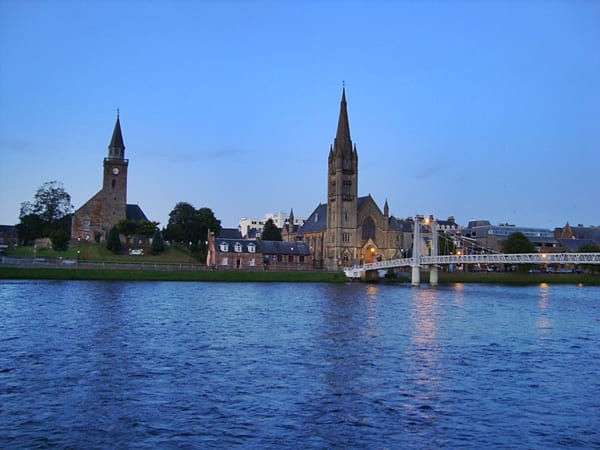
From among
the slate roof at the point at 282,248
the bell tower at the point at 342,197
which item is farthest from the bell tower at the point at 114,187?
the bell tower at the point at 342,197

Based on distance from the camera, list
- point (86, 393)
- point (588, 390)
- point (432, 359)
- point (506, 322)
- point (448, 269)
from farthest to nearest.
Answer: point (448, 269), point (506, 322), point (432, 359), point (588, 390), point (86, 393)

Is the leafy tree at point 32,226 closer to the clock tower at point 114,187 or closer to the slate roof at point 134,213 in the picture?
the clock tower at point 114,187

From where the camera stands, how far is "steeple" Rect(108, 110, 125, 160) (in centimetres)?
11582

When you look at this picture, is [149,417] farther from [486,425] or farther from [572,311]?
[572,311]

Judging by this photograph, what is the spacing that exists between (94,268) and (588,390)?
7245 cm

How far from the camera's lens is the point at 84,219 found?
111 metres

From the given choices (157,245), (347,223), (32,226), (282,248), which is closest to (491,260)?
(282,248)

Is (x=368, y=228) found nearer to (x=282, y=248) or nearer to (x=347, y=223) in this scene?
(x=347, y=223)

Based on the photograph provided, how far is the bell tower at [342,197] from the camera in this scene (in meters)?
125

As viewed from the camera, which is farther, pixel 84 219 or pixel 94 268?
pixel 84 219

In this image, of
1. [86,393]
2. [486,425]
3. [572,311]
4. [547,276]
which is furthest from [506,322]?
[547,276]

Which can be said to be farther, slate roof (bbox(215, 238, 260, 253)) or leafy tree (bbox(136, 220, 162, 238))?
leafy tree (bbox(136, 220, 162, 238))

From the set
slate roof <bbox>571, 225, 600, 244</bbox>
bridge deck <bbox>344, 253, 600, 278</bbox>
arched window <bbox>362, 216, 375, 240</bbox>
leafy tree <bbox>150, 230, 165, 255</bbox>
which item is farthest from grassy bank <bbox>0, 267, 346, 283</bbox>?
slate roof <bbox>571, 225, 600, 244</bbox>

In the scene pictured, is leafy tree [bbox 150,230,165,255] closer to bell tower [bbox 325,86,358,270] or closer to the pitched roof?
bell tower [bbox 325,86,358,270]
